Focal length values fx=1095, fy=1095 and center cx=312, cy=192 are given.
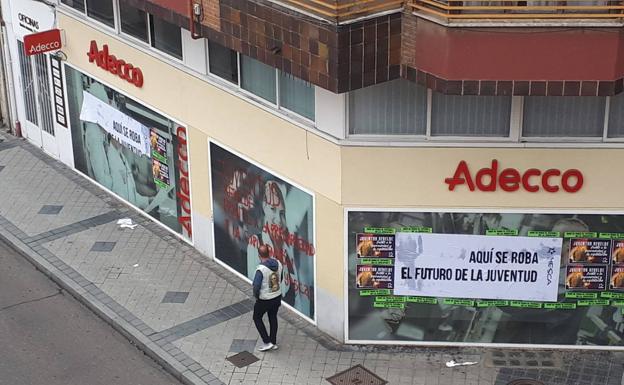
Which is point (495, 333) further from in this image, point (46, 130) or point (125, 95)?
point (46, 130)

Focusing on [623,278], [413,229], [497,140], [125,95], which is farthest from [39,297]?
[623,278]

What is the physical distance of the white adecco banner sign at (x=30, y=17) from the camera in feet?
65.5

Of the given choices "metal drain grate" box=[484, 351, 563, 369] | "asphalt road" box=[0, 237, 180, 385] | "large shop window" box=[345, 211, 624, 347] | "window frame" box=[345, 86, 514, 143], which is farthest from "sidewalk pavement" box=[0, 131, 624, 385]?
"window frame" box=[345, 86, 514, 143]

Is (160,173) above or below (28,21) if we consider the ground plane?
below

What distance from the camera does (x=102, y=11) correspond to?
60.4ft

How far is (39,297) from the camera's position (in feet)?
55.2

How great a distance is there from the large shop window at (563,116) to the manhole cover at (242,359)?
4719 mm

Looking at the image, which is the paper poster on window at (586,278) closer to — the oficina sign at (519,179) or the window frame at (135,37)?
the oficina sign at (519,179)

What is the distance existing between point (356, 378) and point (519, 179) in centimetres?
336

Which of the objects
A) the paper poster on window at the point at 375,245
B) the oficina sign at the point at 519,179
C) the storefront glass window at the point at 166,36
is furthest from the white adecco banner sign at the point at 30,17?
the oficina sign at the point at 519,179

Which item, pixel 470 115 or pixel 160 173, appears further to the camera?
pixel 160 173

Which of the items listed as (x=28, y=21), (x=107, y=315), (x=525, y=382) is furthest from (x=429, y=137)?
(x=28, y=21)

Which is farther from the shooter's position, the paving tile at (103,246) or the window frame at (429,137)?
the paving tile at (103,246)

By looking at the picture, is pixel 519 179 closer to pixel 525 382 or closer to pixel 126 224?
pixel 525 382
